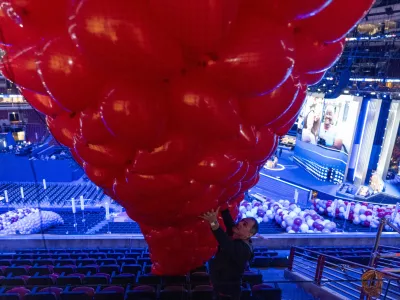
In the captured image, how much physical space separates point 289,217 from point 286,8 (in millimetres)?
7772

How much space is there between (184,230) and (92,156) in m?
1.02

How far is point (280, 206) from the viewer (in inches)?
380

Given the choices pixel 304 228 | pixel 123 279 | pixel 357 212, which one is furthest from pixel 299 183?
pixel 123 279

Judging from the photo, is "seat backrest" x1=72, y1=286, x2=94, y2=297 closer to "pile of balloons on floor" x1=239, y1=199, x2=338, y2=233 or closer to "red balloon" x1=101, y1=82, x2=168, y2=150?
"red balloon" x1=101, y1=82, x2=168, y2=150

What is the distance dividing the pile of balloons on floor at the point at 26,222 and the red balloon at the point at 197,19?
Result: 7277 mm

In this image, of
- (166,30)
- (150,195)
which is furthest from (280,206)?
(166,30)

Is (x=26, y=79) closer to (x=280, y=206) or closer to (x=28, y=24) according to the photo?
(x=28, y=24)

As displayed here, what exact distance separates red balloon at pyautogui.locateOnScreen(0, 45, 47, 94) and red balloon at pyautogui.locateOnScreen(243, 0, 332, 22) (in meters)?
1.12

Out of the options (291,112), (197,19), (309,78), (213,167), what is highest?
(197,19)

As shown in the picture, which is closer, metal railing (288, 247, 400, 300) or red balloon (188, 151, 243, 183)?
red balloon (188, 151, 243, 183)

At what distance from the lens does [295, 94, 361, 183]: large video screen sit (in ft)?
48.3

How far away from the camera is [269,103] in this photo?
166 centimetres

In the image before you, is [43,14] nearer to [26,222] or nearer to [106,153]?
[106,153]

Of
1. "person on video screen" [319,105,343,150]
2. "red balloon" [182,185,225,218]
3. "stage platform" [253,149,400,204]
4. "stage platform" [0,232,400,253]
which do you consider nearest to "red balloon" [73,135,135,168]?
"red balloon" [182,185,225,218]
